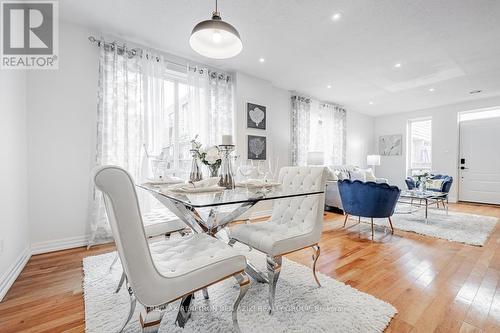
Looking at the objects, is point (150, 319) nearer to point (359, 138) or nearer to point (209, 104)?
point (209, 104)

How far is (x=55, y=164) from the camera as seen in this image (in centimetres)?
263

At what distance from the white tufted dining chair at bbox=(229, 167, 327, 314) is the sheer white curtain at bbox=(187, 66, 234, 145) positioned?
2.01 m

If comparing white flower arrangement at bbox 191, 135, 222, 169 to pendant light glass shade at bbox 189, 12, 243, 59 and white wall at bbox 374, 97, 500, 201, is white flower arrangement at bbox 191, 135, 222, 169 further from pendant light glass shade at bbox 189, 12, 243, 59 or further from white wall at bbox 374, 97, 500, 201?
white wall at bbox 374, 97, 500, 201

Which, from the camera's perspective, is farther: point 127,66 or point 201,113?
point 201,113

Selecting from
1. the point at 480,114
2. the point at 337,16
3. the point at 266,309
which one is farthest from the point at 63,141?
the point at 480,114

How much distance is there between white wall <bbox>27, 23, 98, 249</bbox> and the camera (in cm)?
254

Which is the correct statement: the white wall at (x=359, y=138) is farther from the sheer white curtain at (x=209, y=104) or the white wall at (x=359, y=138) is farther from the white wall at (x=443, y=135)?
the sheer white curtain at (x=209, y=104)

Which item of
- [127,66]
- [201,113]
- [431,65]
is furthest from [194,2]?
[431,65]

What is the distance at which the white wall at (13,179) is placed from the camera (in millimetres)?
1827

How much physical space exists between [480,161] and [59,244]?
8.98 metres

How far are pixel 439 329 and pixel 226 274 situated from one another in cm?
141

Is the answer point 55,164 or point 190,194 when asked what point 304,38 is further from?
point 55,164

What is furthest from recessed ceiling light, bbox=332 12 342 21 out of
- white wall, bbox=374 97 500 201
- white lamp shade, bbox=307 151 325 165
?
white wall, bbox=374 97 500 201

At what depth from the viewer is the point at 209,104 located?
149 inches
